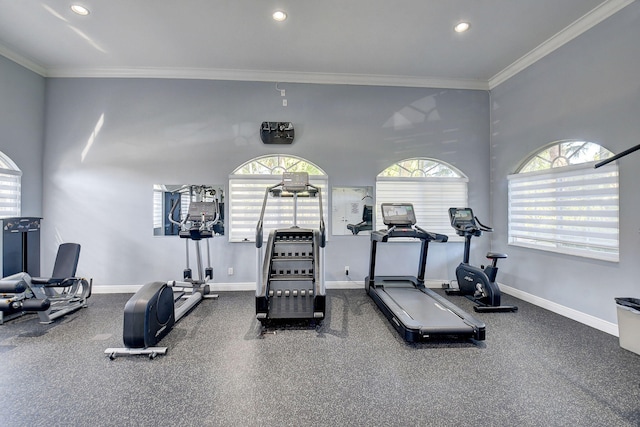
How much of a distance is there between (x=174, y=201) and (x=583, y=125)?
6.15 metres

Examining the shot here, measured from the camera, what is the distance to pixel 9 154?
3.96 metres

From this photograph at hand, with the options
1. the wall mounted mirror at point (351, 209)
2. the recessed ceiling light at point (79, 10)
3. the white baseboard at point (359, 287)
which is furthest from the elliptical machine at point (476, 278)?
→ the recessed ceiling light at point (79, 10)

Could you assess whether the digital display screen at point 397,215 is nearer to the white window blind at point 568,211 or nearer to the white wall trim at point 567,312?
the white window blind at point 568,211

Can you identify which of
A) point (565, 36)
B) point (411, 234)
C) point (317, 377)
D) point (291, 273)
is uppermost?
point (565, 36)

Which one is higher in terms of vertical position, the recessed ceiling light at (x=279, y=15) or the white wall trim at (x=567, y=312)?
the recessed ceiling light at (x=279, y=15)

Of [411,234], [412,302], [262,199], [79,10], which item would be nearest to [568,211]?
[411,234]

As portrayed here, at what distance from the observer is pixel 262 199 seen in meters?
4.63

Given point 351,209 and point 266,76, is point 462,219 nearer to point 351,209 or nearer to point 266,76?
point 351,209

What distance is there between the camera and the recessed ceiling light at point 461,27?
3.39 m

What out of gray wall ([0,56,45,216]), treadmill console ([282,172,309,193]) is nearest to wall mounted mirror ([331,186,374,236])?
treadmill console ([282,172,309,193])

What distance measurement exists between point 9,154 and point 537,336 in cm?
772

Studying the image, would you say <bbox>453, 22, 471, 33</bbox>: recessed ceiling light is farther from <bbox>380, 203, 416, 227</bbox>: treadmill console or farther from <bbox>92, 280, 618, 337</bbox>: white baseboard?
<bbox>92, 280, 618, 337</bbox>: white baseboard

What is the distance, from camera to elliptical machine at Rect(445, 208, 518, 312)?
3.74 metres

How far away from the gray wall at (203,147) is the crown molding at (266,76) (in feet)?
0.33
